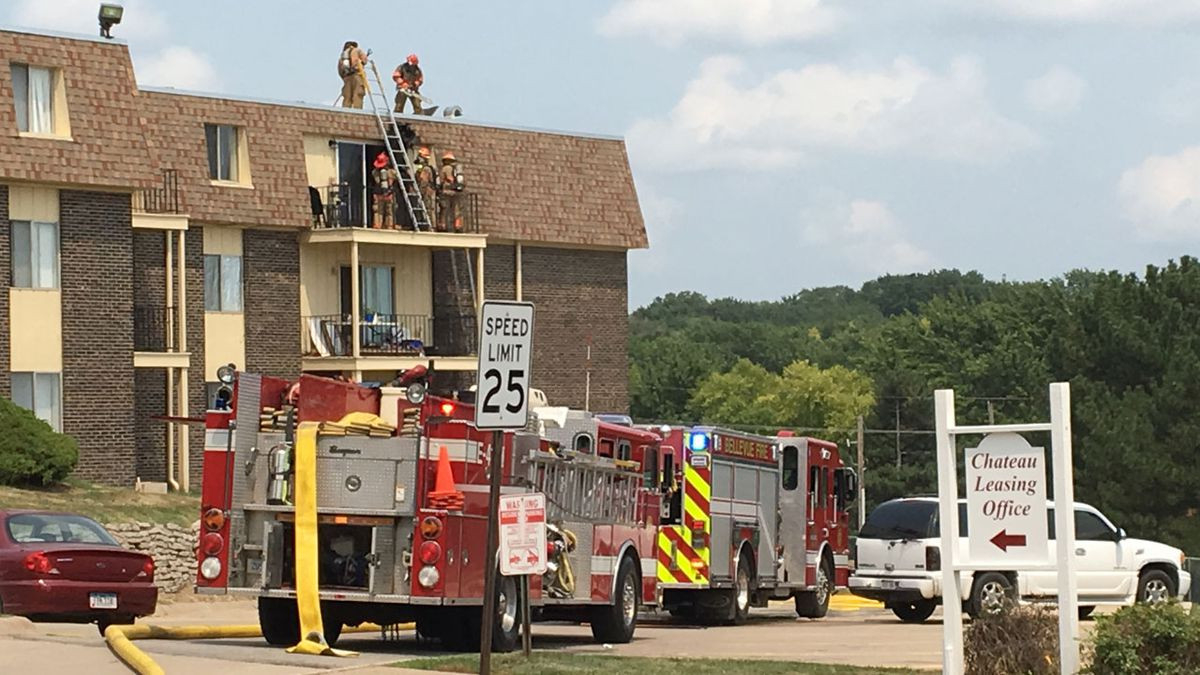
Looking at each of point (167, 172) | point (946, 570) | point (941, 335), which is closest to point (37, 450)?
point (167, 172)

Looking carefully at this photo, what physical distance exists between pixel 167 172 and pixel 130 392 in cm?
481

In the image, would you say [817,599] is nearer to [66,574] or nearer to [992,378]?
[66,574]

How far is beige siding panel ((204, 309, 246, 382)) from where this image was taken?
44.8 meters

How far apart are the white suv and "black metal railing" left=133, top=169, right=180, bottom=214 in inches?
745

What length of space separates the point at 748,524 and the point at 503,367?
1414 centimetres

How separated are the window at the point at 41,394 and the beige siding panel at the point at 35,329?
0.15m

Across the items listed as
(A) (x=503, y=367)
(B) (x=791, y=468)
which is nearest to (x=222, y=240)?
(B) (x=791, y=468)

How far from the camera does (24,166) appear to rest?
39188 millimetres

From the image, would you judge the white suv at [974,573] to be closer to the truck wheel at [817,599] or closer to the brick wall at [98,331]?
the truck wheel at [817,599]

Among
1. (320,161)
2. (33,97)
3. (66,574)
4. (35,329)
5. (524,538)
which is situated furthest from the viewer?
(320,161)

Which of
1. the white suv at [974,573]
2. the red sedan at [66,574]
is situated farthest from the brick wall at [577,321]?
the red sedan at [66,574]

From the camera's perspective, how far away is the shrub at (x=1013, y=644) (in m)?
15.7

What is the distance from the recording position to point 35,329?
4012 cm

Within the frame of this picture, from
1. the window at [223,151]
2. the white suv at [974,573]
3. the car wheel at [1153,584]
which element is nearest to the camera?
the white suv at [974,573]
